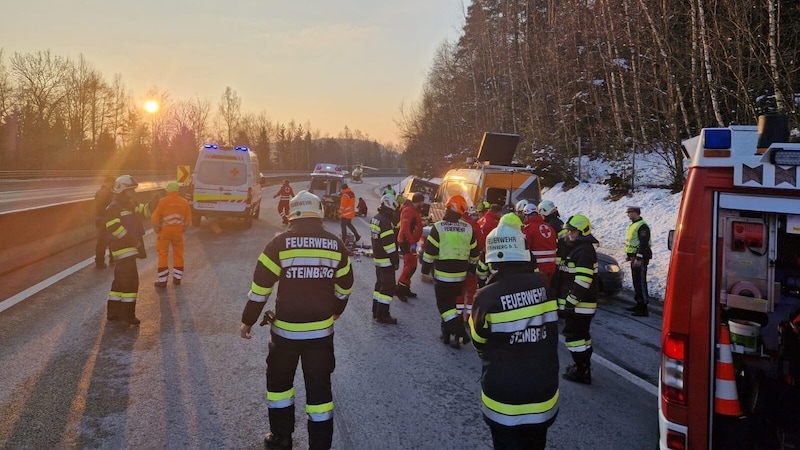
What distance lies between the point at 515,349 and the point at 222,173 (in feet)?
49.6

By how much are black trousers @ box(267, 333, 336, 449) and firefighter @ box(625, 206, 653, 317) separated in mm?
6058

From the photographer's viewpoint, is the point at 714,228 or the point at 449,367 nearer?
the point at 714,228

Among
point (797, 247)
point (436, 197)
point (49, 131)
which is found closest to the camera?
point (797, 247)

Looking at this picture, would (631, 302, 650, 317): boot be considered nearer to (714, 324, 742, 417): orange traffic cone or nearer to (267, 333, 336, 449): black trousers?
(714, 324, 742, 417): orange traffic cone

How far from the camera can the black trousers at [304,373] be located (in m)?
3.63

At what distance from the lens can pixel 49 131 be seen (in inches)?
1874

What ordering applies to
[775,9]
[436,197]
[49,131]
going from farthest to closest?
[49,131]
[436,197]
[775,9]

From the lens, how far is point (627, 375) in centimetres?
538

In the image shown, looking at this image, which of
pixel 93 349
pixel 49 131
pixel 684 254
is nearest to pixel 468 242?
pixel 684 254

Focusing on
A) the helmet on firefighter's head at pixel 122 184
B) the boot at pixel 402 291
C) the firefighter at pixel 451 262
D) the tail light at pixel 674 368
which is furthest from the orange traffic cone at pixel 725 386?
the helmet on firefighter's head at pixel 122 184

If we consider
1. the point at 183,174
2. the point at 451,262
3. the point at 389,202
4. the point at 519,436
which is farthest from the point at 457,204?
the point at 183,174

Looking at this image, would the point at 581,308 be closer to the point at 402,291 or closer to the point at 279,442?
the point at 279,442

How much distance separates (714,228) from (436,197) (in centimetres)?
1161

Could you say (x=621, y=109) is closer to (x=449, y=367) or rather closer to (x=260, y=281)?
(x=449, y=367)
